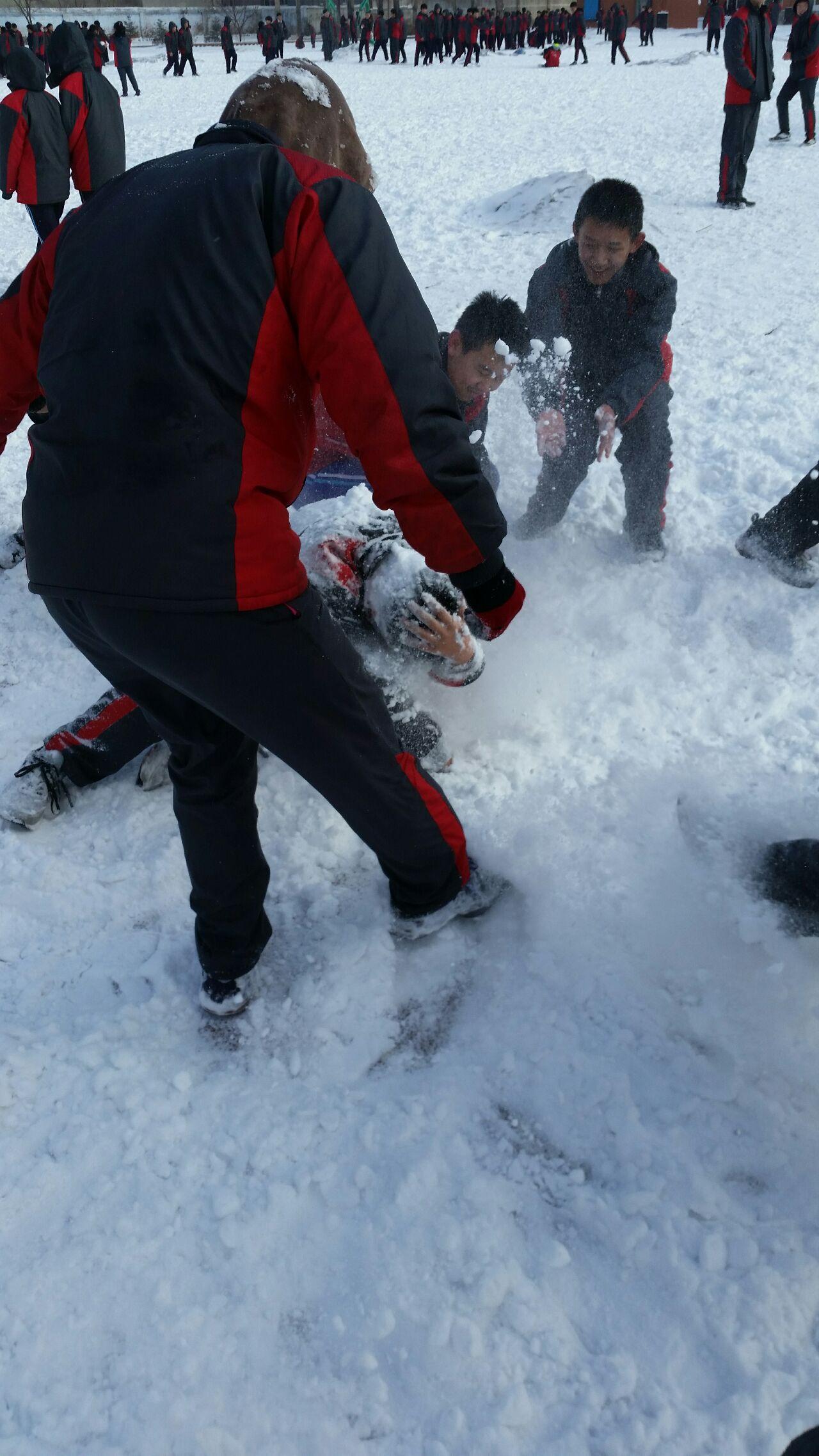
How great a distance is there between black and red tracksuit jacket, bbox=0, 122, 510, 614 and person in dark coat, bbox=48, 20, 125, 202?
4.34 metres

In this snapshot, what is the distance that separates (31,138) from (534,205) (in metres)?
3.86

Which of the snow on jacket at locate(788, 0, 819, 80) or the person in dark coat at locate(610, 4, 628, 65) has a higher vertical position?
the person in dark coat at locate(610, 4, 628, 65)

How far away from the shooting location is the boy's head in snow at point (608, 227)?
281 centimetres

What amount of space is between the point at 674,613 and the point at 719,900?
1229mm

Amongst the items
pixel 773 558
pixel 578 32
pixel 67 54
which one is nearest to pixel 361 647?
pixel 773 558

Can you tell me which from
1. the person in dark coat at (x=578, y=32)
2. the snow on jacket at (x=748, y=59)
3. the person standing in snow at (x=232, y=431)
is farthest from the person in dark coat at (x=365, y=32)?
the person standing in snow at (x=232, y=431)

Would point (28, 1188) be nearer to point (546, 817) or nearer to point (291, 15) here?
point (546, 817)

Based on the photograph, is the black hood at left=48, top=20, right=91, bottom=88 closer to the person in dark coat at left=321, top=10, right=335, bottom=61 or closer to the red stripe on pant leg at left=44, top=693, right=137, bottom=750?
the red stripe on pant leg at left=44, top=693, right=137, bottom=750

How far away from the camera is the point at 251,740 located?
167 cm

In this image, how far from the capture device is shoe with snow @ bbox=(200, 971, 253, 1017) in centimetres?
183

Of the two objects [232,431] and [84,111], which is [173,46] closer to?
[84,111]

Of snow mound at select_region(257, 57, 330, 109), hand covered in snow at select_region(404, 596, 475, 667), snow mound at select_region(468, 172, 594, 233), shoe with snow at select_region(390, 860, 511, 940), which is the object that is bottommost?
shoe with snow at select_region(390, 860, 511, 940)

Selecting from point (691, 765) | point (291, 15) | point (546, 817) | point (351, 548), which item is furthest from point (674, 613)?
point (291, 15)

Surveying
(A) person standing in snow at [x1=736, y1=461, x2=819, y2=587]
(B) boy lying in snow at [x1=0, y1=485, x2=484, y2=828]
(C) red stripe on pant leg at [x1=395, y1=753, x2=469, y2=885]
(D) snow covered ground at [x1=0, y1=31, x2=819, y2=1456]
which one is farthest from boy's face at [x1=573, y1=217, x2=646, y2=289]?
(C) red stripe on pant leg at [x1=395, y1=753, x2=469, y2=885]
